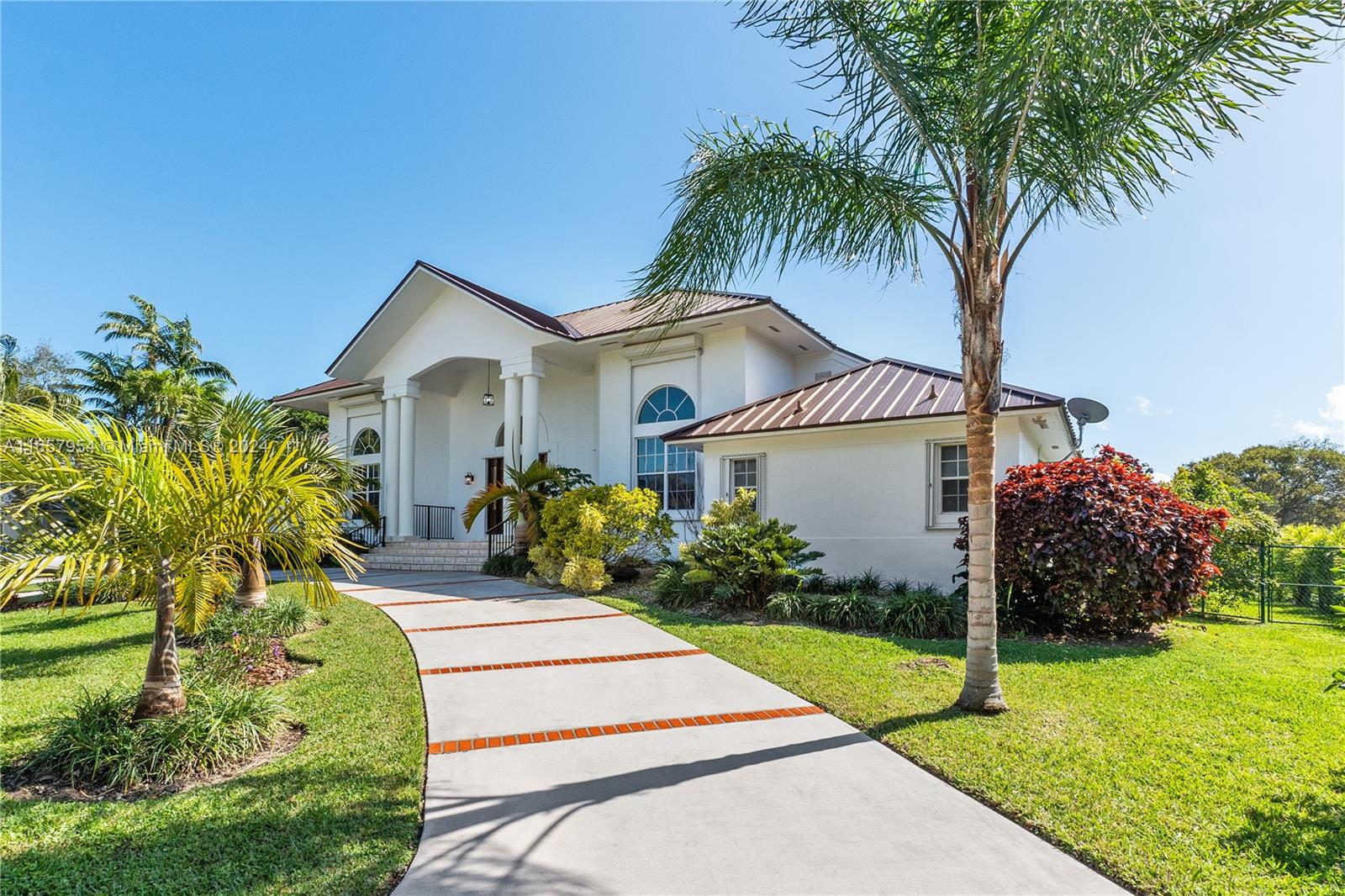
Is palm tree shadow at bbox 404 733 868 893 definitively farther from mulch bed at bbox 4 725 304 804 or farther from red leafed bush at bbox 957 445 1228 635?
red leafed bush at bbox 957 445 1228 635

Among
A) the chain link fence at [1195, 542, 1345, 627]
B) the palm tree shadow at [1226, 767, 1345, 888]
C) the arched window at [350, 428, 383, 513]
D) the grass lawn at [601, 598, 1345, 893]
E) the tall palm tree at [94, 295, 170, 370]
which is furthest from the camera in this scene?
the tall palm tree at [94, 295, 170, 370]

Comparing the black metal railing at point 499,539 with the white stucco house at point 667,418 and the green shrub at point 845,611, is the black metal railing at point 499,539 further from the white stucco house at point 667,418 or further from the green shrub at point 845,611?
the green shrub at point 845,611

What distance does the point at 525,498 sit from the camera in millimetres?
15961

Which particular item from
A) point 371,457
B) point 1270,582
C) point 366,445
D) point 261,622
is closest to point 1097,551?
point 1270,582

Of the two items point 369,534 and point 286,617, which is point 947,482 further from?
point 369,534

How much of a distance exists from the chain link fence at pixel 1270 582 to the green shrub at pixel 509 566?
42.4ft

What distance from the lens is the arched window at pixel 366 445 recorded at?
79.5ft

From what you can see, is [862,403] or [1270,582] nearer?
[1270,582]

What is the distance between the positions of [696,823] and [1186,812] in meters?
2.69

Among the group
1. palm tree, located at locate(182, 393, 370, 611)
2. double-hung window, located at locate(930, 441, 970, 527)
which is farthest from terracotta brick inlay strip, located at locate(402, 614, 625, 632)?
double-hung window, located at locate(930, 441, 970, 527)

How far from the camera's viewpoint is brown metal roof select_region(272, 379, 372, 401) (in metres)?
23.4

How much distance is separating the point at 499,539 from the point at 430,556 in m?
1.90

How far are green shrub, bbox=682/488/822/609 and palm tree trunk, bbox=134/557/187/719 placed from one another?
6920 millimetres

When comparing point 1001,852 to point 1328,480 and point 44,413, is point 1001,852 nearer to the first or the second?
point 44,413
